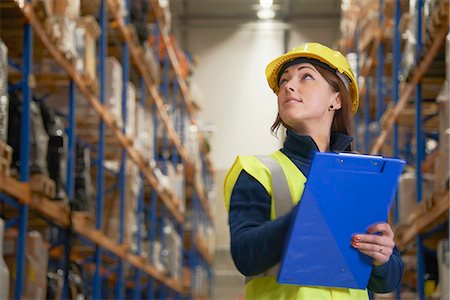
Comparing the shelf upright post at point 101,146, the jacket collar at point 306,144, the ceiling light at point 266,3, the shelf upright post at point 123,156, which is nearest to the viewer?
the jacket collar at point 306,144

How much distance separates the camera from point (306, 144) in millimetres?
2809

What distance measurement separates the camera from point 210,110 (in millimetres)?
23156

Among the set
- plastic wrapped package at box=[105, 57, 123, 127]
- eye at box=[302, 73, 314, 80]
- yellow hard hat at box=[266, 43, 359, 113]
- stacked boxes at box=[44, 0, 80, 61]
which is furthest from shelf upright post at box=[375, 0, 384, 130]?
eye at box=[302, 73, 314, 80]

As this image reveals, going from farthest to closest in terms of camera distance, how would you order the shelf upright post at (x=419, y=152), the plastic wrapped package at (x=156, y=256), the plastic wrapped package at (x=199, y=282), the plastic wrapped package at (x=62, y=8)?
1. the plastic wrapped package at (x=199, y=282)
2. the plastic wrapped package at (x=156, y=256)
3. the shelf upright post at (x=419, y=152)
4. the plastic wrapped package at (x=62, y=8)

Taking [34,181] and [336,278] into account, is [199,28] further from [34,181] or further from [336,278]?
[336,278]

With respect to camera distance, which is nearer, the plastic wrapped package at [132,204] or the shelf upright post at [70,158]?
the shelf upright post at [70,158]

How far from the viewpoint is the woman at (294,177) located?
8.54 ft

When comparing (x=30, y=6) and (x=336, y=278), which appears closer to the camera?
(x=336, y=278)

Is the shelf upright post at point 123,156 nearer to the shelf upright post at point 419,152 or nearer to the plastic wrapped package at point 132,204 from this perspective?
the plastic wrapped package at point 132,204

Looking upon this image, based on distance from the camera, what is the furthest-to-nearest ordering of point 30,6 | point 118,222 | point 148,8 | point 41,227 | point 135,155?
point 148,8 → point 135,155 → point 118,222 → point 41,227 → point 30,6

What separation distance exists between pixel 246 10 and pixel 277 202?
2098 cm

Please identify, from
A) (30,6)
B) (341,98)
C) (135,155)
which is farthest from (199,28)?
(341,98)

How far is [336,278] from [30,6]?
4.66 meters

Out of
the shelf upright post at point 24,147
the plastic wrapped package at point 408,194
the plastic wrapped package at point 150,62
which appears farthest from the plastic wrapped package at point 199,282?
the shelf upright post at point 24,147
